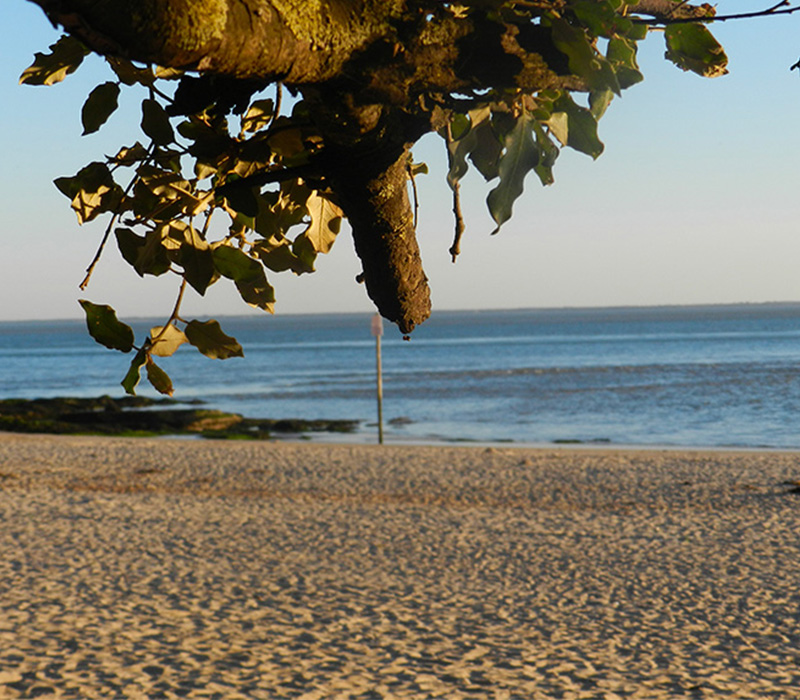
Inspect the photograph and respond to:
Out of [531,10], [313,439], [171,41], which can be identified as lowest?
[313,439]

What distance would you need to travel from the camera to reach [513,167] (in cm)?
128

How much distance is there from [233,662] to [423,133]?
5170mm

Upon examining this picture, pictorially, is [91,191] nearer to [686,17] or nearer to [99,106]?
[99,106]

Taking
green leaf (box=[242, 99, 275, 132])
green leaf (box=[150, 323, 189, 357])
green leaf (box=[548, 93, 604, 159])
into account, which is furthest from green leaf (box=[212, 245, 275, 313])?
green leaf (box=[548, 93, 604, 159])

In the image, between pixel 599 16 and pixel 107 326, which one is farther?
pixel 107 326

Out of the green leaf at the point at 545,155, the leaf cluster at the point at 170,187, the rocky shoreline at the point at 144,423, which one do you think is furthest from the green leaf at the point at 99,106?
the rocky shoreline at the point at 144,423

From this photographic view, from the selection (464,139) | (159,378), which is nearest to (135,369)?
(159,378)

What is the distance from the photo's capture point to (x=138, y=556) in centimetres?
870

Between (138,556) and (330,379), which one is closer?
(138,556)

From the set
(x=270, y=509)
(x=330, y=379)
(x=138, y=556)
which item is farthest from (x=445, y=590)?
(x=330, y=379)

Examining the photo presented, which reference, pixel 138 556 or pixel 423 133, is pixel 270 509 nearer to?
pixel 138 556

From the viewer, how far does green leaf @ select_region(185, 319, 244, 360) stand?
123 cm

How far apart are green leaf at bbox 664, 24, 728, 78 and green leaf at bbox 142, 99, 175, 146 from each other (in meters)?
0.66

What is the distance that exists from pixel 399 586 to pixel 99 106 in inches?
271
